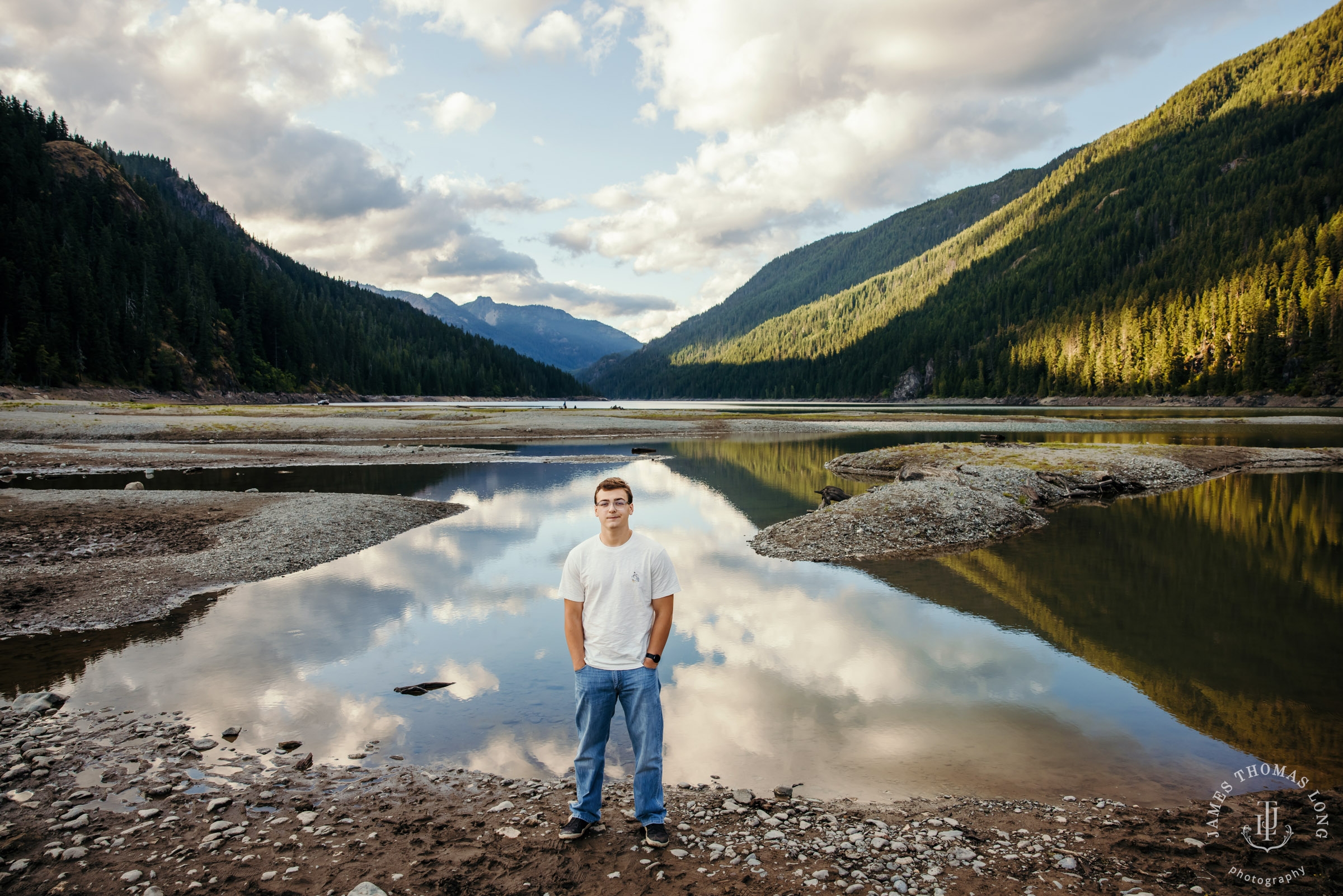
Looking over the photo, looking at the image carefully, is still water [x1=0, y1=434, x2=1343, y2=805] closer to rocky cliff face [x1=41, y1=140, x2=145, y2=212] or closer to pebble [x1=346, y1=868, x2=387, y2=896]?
pebble [x1=346, y1=868, x2=387, y2=896]

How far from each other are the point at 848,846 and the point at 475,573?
12400mm

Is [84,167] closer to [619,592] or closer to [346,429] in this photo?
[346,429]

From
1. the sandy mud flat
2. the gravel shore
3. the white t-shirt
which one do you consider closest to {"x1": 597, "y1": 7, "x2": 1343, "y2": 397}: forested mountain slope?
the sandy mud flat

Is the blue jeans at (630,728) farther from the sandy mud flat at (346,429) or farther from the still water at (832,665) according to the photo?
the sandy mud flat at (346,429)

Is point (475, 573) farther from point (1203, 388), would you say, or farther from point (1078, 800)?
point (1203, 388)

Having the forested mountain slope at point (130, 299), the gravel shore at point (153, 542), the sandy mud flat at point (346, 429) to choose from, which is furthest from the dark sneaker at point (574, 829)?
the forested mountain slope at point (130, 299)

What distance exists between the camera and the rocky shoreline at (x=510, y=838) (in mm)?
4828

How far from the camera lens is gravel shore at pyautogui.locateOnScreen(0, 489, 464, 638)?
488 inches

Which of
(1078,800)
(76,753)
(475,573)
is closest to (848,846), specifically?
(1078,800)

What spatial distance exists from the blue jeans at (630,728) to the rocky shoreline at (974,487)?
12.8 meters

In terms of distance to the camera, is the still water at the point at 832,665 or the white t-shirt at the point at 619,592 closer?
the white t-shirt at the point at 619,592

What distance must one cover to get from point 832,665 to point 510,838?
624 cm

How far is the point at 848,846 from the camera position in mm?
5371

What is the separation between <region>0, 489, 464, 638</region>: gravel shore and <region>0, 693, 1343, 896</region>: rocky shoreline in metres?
6.68
